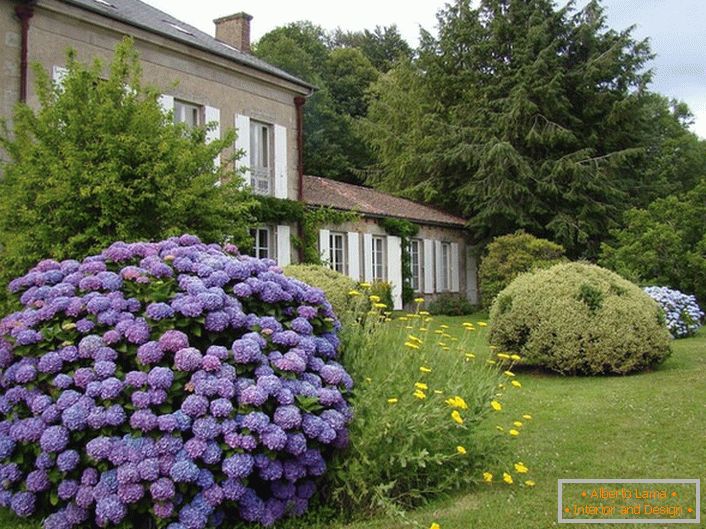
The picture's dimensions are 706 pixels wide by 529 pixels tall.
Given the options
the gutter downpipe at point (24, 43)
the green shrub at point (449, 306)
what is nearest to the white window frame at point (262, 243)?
the gutter downpipe at point (24, 43)

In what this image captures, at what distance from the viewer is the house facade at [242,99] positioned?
12.1 metres

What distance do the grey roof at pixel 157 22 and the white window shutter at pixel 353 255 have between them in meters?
4.09

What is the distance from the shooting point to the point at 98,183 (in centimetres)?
695

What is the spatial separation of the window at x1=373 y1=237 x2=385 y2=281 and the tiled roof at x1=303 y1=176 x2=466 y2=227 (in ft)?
2.77

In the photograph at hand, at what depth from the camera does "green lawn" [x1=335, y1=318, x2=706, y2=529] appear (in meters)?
4.15

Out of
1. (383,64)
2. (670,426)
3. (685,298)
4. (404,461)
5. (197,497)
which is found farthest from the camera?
(383,64)

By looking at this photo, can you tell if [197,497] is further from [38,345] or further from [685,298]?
[685,298]

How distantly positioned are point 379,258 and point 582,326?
1168 centimetres

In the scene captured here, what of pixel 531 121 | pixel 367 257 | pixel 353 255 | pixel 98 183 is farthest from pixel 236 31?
pixel 98 183

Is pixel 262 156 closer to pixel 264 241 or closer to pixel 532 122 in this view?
pixel 264 241

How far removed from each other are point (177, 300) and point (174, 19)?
50.1 feet

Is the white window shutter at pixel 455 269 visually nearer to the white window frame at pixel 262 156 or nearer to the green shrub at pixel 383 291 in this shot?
the green shrub at pixel 383 291

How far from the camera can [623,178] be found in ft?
90.3

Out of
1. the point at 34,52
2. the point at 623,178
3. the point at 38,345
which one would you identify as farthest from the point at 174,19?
the point at 623,178
